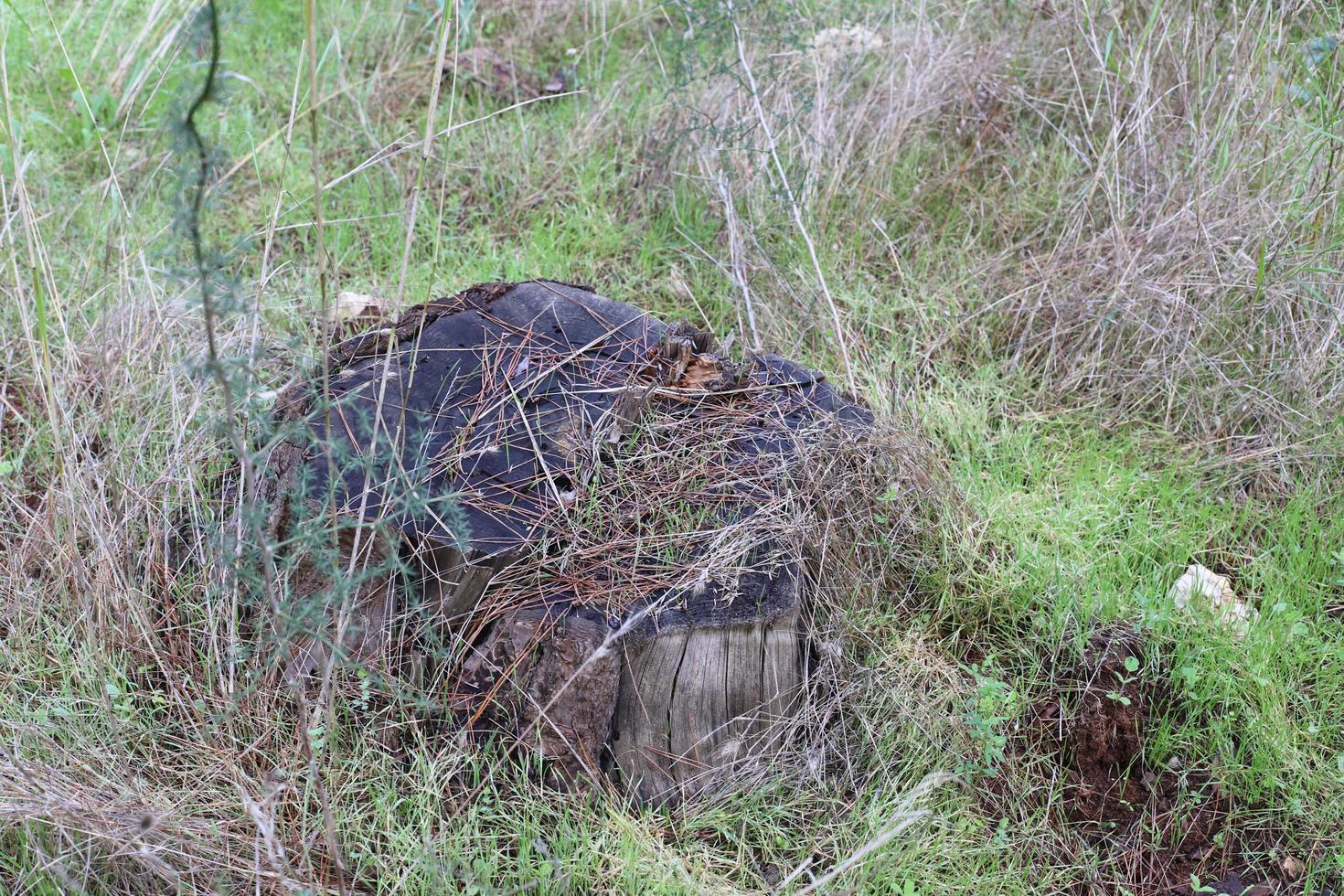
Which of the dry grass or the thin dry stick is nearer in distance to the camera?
the thin dry stick

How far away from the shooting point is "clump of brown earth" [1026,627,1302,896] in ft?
7.48

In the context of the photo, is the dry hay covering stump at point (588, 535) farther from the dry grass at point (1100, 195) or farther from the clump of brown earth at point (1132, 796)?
the dry grass at point (1100, 195)

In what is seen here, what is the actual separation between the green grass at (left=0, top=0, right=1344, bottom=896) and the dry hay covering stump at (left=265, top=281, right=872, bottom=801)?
15 centimetres

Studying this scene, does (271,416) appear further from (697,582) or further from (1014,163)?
(1014,163)

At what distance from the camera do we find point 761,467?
8.13 ft

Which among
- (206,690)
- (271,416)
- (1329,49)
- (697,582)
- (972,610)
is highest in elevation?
(1329,49)

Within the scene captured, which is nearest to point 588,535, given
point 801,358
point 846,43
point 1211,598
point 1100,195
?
point 801,358

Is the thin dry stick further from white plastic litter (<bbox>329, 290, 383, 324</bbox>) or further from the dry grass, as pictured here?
white plastic litter (<bbox>329, 290, 383, 324</bbox>)

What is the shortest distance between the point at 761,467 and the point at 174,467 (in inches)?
56.6

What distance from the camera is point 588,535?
2.29 meters

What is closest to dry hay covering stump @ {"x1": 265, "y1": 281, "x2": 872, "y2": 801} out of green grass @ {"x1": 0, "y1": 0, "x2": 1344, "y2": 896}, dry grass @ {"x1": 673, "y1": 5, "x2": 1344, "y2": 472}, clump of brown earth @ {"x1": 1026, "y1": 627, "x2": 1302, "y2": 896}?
green grass @ {"x1": 0, "y1": 0, "x2": 1344, "y2": 896}

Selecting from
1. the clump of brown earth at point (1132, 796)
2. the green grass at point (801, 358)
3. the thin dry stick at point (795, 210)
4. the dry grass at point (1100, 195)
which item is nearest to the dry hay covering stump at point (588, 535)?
the green grass at point (801, 358)

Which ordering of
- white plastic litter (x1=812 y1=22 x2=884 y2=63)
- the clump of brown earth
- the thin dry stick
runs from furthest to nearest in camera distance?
white plastic litter (x1=812 y1=22 x2=884 y2=63) < the thin dry stick < the clump of brown earth

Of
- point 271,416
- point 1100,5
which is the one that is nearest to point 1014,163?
point 1100,5
